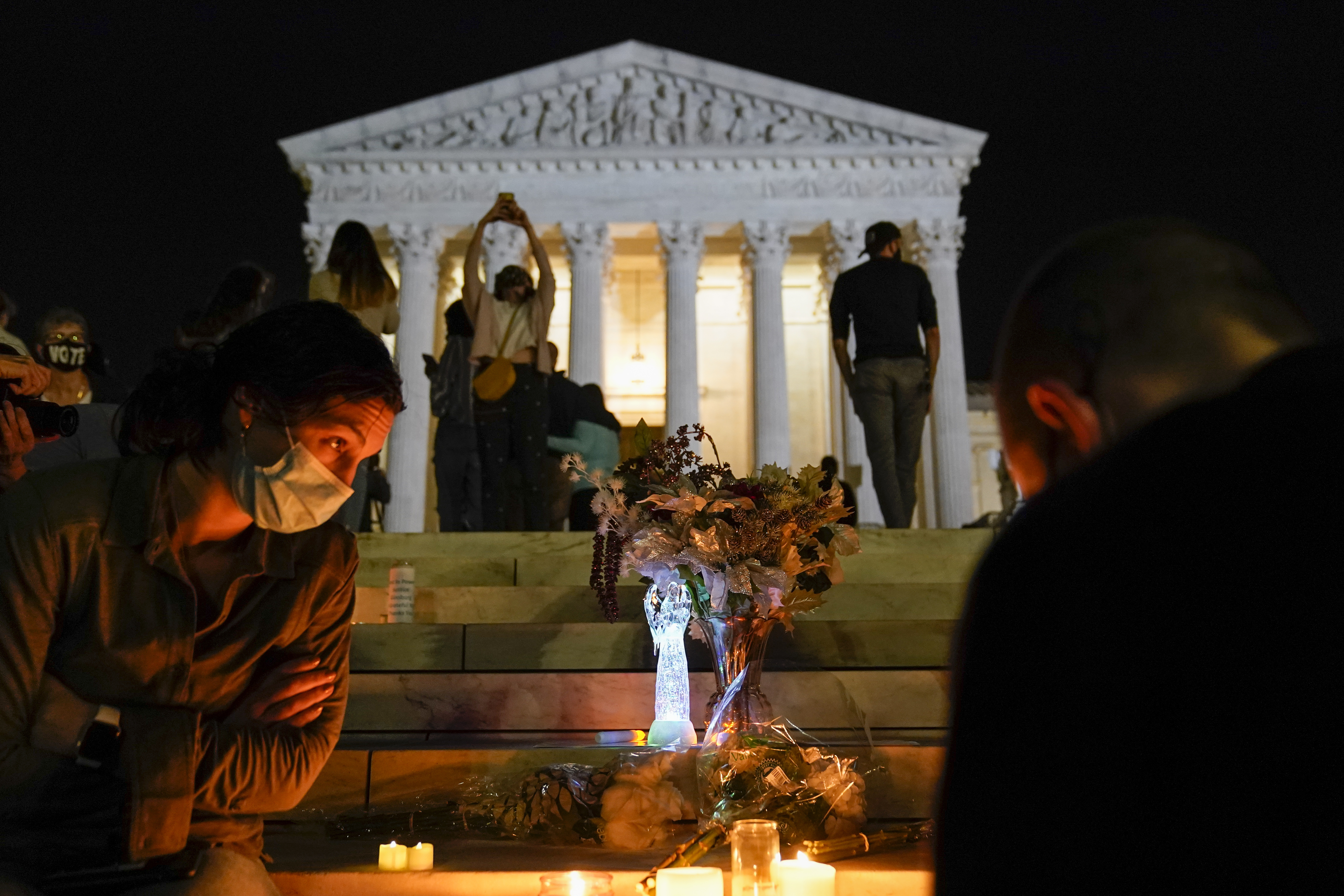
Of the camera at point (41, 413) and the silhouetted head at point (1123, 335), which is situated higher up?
the camera at point (41, 413)

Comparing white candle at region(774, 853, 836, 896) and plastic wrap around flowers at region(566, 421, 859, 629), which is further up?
plastic wrap around flowers at region(566, 421, 859, 629)

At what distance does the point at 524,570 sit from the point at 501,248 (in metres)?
19.0

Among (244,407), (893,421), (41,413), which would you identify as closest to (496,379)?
(893,421)

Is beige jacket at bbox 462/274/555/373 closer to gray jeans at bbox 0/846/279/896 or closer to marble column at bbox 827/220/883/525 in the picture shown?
gray jeans at bbox 0/846/279/896

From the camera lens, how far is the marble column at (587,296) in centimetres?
2575

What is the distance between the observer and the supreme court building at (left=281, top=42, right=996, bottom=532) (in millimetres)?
26047

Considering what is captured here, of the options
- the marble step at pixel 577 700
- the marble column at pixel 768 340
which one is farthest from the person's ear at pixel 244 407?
the marble column at pixel 768 340

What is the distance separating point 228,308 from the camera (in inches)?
218

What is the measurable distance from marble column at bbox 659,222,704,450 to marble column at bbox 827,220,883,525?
11.5 ft

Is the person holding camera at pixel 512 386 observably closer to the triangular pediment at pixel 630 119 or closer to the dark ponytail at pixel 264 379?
the dark ponytail at pixel 264 379

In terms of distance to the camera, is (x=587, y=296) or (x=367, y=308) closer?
(x=367, y=308)

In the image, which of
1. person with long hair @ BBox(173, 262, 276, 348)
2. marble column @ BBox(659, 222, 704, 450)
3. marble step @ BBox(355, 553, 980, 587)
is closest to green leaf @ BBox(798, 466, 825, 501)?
person with long hair @ BBox(173, 262, 276, 348)

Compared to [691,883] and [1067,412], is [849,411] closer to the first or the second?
[691,883]

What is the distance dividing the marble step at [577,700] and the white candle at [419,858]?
61.0 inches
